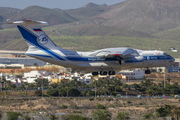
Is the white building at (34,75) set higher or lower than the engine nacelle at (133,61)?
lower

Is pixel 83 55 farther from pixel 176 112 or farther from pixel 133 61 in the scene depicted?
pixel 176 112

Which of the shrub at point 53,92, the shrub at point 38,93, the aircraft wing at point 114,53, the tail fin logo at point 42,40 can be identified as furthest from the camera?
the shrub at point 53,92

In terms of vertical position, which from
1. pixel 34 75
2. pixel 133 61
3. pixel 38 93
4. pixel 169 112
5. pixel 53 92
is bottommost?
pixel 169 112

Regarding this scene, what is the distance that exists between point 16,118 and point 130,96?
143 feet

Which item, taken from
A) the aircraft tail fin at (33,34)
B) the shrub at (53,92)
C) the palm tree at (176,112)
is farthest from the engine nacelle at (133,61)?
the shrub at (53,92)

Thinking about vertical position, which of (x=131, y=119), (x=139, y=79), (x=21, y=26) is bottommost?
(x=131, y=119)

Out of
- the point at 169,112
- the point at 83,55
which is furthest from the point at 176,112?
the point at 83,55

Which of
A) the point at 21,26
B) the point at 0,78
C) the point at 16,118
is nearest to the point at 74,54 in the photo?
the point at 21,26

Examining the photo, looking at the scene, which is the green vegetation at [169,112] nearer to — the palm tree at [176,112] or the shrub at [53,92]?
the palm tree at [176,112]

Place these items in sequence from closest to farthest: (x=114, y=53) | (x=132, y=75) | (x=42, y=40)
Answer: (x=42, y=40)
(x=114, y=53)
(x=132, y=75)

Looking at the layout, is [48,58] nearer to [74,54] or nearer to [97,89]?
[74,54]

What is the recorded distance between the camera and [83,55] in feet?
175

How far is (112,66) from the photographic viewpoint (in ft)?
180

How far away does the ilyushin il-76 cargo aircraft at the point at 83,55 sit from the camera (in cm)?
5081
